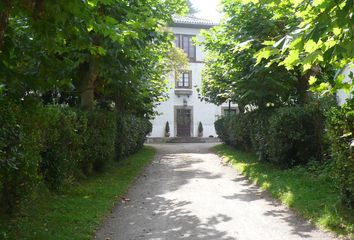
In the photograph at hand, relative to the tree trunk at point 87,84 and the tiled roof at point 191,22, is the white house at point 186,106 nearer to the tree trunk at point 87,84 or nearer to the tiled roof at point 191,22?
the tiled roof at point 191,22

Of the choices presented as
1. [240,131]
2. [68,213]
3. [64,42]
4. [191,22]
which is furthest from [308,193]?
[191,22]

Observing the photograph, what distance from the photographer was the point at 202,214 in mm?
7832

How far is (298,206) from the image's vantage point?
7.82 metres

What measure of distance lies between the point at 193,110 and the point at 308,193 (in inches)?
1217

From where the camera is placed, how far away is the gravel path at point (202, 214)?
651cm

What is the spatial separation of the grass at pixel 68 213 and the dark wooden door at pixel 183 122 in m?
27.8

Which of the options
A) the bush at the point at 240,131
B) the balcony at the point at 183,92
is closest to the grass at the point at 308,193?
the bush at the point at 240,131

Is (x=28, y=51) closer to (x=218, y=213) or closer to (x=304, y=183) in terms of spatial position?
(x=218, y=213)

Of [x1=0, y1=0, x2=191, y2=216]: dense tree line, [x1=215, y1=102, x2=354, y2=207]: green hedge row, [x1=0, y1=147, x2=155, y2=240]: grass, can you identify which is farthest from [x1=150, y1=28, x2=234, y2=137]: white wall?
[x1=0, y1=147, x2=155, y2=240]: grass

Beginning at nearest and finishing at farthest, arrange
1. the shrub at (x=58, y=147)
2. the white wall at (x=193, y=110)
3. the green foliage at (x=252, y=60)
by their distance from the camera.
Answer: the shrub at (x=58, y=147) < the green foliage at (x=252, y=60) < the white wall at (x=193, y=110)

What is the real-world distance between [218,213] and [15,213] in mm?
3611

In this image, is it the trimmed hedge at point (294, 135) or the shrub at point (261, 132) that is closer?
the trimmed hedge at point (294, 135)

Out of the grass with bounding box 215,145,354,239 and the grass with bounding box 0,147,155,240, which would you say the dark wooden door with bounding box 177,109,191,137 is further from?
the grass with bounding box 0,147,155,240

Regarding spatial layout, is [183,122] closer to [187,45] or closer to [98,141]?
[187,45]
